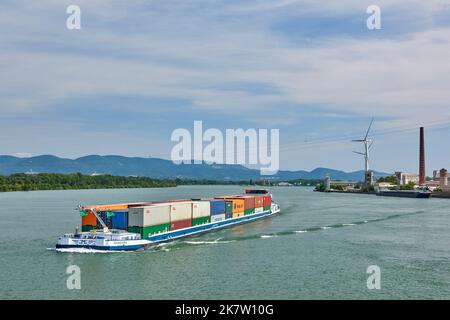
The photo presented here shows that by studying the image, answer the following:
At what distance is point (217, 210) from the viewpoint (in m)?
58.1

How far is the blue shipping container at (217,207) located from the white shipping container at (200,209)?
3.55ft

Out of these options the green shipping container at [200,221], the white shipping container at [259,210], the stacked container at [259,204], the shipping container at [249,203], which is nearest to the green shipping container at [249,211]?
the shipping container at [249,203]

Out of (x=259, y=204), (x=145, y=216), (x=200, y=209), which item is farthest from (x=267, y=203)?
(x=145, y=216)

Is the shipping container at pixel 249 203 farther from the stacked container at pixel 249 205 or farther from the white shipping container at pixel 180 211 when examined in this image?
the white shipping container at pixel 180 211

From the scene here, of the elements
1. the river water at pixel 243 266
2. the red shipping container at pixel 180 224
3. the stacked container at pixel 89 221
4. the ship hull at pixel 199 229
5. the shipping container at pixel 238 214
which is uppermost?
the stacked container at pixel 89 221

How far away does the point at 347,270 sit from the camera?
109ft

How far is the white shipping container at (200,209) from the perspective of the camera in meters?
52.0

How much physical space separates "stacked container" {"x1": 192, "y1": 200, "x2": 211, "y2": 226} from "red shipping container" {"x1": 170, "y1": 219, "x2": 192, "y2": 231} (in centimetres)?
123

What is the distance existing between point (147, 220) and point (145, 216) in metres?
0.55

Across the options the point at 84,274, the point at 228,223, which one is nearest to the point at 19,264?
the point at 84,274

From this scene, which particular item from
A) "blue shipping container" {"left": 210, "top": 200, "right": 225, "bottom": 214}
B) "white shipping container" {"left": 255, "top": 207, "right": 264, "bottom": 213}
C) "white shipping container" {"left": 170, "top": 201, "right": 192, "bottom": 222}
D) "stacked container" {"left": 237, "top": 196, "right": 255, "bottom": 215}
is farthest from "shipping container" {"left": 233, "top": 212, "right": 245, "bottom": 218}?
"white shipping container" {"left": 170, "top": 201, "right": 192, "bottom": 222}
